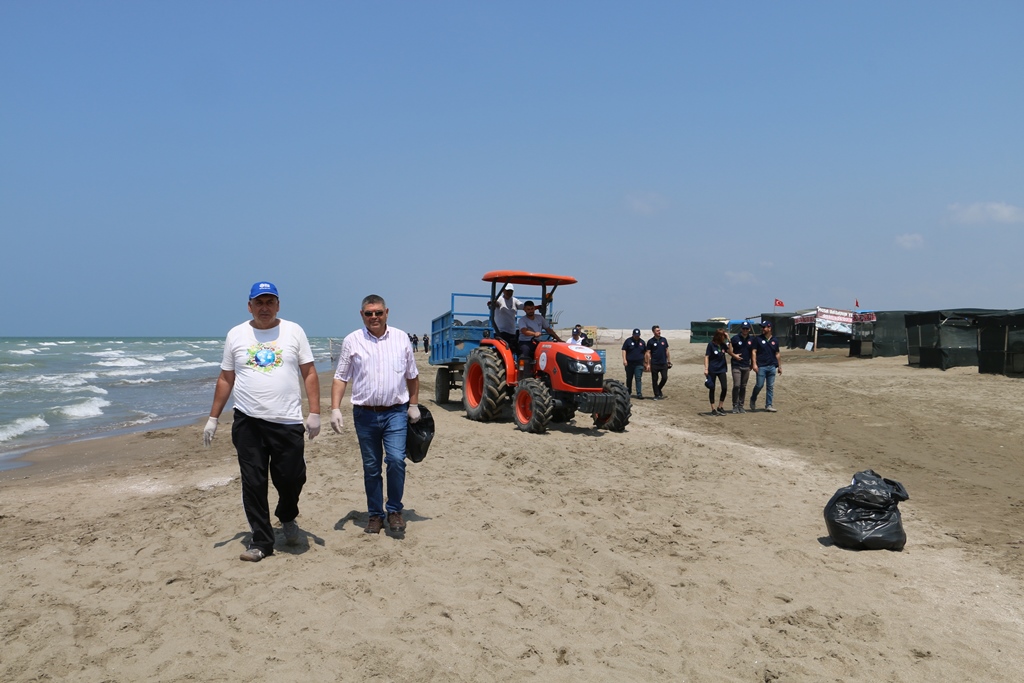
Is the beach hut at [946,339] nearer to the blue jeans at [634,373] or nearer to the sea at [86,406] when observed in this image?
the blue jeans at [634,373]

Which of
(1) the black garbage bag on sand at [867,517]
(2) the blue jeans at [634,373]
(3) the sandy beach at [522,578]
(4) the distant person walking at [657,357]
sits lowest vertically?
(3) the sandy beach at [522,578]

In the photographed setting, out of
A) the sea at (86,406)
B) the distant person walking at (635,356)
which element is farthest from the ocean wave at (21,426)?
the distant person walking at (635,356)

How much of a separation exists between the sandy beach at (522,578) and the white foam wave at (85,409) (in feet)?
24.7

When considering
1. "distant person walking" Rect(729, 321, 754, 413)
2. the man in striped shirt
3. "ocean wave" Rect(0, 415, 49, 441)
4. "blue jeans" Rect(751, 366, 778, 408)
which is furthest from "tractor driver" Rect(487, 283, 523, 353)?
"ocean wave" Rect(0, 415, 49, 441)

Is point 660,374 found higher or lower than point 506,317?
lower

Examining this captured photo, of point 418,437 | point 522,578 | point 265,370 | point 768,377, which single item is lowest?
point 522,578

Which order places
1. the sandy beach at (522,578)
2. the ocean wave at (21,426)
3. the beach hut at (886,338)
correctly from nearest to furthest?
the sandy beach at (522,578) < the ocean wave at (21,426) < the beach hut at (886,338)

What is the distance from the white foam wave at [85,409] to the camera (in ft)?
49.3

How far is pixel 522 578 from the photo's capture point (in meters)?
4.38

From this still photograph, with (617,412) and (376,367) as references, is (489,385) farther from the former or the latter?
(376,367)

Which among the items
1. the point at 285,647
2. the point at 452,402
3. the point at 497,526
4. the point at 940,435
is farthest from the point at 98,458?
the point at 940,435

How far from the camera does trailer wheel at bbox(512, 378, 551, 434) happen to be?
30.4 feet

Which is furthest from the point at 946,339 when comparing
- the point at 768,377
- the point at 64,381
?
the point at 64,381

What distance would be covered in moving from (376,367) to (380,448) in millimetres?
583
